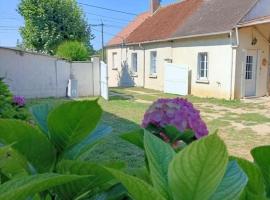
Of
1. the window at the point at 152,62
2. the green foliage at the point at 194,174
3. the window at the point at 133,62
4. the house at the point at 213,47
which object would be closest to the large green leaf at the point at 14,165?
the green foliage at the point at 194,174

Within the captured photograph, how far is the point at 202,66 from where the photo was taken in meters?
18.2

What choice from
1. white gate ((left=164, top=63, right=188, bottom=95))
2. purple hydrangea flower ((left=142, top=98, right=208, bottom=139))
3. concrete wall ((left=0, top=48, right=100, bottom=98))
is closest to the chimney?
white gate ((left=164, top=63, right=188, bottom=95))

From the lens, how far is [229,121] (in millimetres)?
11078

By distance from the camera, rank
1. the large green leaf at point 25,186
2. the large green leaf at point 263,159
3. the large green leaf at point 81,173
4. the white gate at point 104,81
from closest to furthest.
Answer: the large green leaf at point 25,186 < the large green leaf at point 81,173 < the large green leaf at point 263,159 < the white gate at point 104,81

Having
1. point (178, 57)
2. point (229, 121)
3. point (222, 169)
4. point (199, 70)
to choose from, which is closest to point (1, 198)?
point (222, 169)

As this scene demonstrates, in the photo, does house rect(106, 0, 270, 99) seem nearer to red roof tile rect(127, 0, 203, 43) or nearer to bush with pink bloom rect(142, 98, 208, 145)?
red roof tile rect(127, 0, 203, 43)

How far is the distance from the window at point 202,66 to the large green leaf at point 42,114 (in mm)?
17146

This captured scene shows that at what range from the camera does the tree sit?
70.6 feet

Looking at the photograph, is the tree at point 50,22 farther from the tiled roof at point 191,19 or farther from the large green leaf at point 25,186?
the large green leaf at point 25,186

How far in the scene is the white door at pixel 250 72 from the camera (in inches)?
638

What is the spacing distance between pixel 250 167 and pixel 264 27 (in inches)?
651

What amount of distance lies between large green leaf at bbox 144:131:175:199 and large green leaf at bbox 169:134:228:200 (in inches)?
2.4

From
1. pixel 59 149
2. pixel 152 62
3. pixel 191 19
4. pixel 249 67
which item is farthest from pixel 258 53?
pixel 59 149

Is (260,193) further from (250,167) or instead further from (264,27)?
(264,27)
